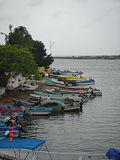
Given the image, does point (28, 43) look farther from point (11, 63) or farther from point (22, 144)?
point (22, 144)

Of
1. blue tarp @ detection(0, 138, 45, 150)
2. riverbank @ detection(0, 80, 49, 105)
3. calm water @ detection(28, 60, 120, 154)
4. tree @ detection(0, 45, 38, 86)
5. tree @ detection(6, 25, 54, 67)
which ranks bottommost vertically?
calm water @ detection(28, 60, 120, 154)

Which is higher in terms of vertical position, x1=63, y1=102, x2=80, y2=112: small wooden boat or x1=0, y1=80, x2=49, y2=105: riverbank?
x1=0, y1=80, x2=49, y2=105: riverbank

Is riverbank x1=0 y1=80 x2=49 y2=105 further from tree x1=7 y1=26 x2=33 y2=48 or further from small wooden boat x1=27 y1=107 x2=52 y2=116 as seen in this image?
tree x1=7 y1=26 x2=33 y2=48

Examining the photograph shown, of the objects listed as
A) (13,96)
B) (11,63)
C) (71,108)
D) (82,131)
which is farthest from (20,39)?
(82,131)

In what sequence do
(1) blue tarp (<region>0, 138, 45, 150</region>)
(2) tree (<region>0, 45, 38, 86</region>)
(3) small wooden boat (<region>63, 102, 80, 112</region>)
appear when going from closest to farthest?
(1) blue tarp (<region>0, 138, 45, 150</region>)
(3) small wooden boat (<region>63, 102, 80, 112</region>)
(2) tree (<region>0, 45, 38, 86</region>)

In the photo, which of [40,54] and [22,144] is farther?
[40,54]

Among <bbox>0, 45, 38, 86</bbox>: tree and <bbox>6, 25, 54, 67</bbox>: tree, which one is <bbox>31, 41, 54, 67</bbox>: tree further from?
<bbox>0, 45, 38, 86</bbox>: tree

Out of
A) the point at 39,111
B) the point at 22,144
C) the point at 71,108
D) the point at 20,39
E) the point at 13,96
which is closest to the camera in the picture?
the point at 22,144

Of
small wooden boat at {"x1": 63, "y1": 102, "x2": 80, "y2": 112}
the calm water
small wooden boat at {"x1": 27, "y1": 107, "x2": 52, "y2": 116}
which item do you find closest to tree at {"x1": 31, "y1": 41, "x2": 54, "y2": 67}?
the calm water

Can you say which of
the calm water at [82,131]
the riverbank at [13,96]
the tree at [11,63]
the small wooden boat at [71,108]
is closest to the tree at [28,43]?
the riverbank at [13,96]

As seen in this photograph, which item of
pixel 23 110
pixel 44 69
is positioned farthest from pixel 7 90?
pixel 44 69

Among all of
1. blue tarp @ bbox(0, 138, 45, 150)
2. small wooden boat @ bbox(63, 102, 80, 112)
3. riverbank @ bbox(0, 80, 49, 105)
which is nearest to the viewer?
blue tarp @ bbox(0, 138, 45, 150)

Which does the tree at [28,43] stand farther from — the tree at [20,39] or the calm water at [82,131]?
the calm water at [82,131]

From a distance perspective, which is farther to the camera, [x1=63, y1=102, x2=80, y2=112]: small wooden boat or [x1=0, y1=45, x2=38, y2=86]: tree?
[x1=0, y1=45, x2=38, y2=86]: tree
